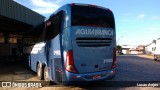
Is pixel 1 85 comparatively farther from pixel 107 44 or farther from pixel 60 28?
pixel 107 44

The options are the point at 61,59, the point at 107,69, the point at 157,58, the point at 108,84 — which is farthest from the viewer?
the point at 157,58

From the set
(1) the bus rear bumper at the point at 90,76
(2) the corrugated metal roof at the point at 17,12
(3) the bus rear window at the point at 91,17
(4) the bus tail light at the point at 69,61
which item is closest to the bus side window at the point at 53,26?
(3) the bus rear window at the point at 91,17

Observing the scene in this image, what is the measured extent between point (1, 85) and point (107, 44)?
5.75 metres

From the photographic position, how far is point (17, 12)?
2252cm

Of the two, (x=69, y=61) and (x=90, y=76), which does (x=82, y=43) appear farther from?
(x=90, y=76)

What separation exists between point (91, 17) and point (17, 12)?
13866 millimetres

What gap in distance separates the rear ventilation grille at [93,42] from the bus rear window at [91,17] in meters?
0.58

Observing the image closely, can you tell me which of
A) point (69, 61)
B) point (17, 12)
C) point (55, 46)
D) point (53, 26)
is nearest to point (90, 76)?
point (69, 61)

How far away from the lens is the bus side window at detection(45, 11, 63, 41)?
10.1 metres

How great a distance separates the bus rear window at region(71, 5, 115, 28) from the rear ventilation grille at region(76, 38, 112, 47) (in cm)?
58

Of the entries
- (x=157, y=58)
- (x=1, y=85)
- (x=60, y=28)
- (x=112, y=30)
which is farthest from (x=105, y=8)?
(x=157, y=58)

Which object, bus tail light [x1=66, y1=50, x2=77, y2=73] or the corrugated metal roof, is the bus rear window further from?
the corrugated metal roof

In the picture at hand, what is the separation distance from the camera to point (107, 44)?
10.6 m

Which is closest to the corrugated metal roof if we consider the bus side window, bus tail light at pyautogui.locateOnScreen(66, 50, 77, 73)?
the bus side window
